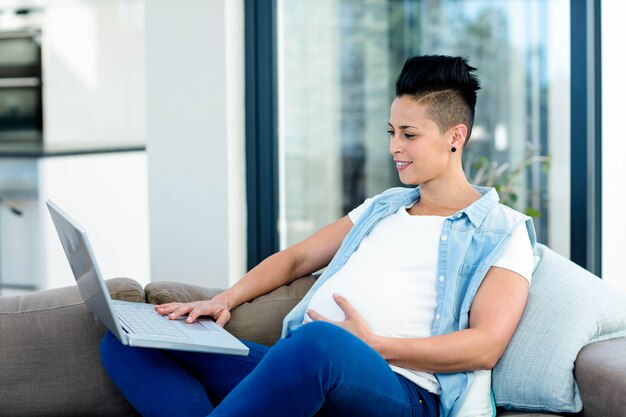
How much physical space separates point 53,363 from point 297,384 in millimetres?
715

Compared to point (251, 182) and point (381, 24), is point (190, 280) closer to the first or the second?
point (251, 182)

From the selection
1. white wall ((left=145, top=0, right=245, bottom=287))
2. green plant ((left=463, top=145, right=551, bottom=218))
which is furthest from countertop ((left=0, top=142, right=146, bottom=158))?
green plant ((left=463, top=145, right=551, bottom=218))

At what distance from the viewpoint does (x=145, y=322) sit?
1870 mm

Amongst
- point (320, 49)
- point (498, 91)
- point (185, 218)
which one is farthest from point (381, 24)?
point (185, 218)

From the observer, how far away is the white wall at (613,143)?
2.88m

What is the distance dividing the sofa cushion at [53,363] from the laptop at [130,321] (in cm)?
13

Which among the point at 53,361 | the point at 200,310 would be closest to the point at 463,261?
the point at 200,310

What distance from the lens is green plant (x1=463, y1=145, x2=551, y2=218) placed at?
3.72 meters

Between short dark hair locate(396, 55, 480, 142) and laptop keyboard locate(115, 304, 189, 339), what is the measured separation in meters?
0.73

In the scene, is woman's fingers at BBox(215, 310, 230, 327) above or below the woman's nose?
below

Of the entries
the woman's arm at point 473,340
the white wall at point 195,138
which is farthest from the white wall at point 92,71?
the woman's arm at point 473,340

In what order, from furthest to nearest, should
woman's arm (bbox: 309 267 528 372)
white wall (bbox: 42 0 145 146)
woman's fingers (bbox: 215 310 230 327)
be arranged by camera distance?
white wall (bbox: 42 0 145 146)
woman's fingers (bbox: 215 310 230 327)
woman's arm (bbox: 309 267 528 372)

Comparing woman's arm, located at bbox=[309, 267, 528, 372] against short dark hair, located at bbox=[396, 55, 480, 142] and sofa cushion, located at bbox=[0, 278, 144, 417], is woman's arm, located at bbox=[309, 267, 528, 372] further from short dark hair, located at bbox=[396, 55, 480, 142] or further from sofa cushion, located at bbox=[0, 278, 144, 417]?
sofa cushion, located at bbox=[0, 278, 144, 417]

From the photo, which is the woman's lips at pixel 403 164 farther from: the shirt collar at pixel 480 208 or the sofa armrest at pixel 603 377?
the sofa armrest at pixel 603 377
